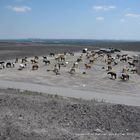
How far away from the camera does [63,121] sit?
18.9 m

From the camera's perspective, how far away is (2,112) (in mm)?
20078

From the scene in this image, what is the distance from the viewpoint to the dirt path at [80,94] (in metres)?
28.6

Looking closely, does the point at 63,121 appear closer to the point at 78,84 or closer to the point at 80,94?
the point at 80,94

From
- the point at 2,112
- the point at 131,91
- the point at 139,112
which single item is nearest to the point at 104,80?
the point at 131,91

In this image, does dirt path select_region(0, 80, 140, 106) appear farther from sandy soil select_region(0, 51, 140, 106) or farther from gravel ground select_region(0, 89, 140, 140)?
gravel ground select_region(0, 89, 140, 140)

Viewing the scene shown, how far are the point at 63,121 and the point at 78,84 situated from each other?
19.2 metres

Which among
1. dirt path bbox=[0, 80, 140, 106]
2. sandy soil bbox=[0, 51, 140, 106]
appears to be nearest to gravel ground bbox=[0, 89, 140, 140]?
dirt path bbox=[0, 80, 140, 106]

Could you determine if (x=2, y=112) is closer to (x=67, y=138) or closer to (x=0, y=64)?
(x=67, y=138)

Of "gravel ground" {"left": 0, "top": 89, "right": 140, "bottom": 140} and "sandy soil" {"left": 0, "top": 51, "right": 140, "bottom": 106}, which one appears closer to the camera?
"gravel ground" {"left": 0, "top": 89, "right": 140, "bottom": 140}

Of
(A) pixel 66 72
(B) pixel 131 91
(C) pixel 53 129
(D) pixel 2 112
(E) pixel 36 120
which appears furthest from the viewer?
(A) pixel 66 72

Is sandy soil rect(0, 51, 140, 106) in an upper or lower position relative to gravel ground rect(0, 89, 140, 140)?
lower

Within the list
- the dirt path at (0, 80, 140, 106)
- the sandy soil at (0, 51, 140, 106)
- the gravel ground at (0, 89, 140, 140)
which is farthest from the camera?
the sandy soil at (0, 51, 140, 106)

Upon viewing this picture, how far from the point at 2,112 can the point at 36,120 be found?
2620mm

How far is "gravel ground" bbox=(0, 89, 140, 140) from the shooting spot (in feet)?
53.7
